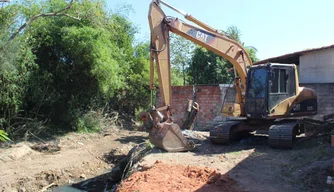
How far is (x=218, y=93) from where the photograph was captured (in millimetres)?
14375

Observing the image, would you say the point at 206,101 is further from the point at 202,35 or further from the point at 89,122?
the point at 202,35

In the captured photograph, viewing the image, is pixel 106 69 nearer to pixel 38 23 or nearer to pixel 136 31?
pixel 38 23

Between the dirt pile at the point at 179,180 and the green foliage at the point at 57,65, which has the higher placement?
the green foliage at the point at 57,65

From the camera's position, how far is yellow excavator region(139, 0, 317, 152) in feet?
26.8

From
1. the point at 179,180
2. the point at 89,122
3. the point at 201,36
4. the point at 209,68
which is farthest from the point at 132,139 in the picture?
the point at 209,68

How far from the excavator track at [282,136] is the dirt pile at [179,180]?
9.28 ft

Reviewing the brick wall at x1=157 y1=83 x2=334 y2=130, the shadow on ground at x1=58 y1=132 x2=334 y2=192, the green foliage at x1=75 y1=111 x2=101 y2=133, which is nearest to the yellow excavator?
the shadow on ground at x1=58 y1=132 x2=334 y2=192

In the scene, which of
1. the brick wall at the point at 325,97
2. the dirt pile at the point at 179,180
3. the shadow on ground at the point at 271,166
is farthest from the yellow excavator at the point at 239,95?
the brick wall at the point at 325,97

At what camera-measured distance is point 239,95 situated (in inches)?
390

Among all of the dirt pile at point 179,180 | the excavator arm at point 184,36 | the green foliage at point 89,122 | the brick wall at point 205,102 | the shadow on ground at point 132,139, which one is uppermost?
the excavator arm at point 184,36

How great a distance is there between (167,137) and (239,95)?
3051 millimetres

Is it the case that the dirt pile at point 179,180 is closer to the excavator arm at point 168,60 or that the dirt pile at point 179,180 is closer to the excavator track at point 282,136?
the excavator arm at point 168,60

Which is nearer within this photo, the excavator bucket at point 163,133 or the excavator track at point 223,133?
the excavator bucket at point 163,133

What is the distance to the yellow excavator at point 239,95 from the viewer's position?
8.17m
